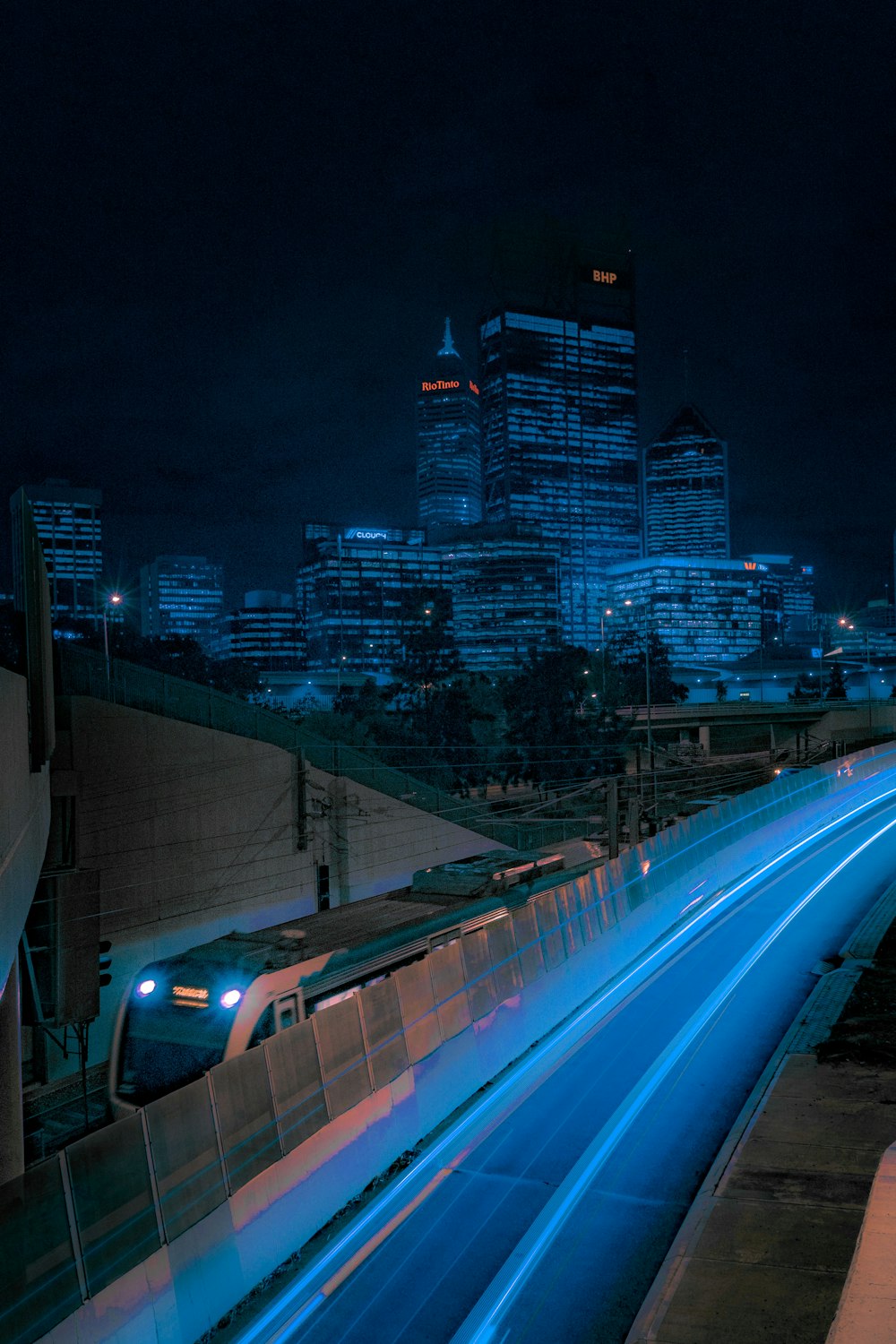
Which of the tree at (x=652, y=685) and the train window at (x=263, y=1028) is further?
the tree at (x=652, y=685)

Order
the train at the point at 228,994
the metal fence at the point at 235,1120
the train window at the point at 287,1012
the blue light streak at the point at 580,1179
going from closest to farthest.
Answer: the metal fence at the point at 235,1120
the blue light streak at the point at 580,1179
the train at the point at 228,994
the train window at the point at 287,1012

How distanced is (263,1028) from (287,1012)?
45 centimetres

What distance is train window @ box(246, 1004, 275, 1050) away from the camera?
1348 cm

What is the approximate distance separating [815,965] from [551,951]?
7382 millimetres

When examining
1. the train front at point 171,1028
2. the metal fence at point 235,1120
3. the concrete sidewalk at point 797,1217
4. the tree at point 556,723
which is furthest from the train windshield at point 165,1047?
the tree at point 556,723

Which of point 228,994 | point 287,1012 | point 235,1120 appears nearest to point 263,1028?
point 287,1012

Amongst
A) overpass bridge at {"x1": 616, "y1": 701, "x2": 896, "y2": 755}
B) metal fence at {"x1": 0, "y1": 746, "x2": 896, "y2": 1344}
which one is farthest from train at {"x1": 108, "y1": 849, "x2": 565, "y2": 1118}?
overpass bridge at {"x1": 616, "y1": 701, "x2": 896, "y2": 755}

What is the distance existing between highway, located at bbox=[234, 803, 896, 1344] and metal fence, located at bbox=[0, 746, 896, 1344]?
44.3 inches

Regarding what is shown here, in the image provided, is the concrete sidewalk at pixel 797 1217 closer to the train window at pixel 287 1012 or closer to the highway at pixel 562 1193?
the highway at pixel 562 1193

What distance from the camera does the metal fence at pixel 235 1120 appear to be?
6656mm

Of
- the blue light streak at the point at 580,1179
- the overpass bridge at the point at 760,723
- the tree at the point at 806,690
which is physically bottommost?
the blue light streak at the point at 580,1179

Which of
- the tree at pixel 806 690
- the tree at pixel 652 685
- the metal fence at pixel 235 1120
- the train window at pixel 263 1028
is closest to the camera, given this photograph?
the metal fence at pixel 235 1120

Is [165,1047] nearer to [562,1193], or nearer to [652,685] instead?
[562,1193]

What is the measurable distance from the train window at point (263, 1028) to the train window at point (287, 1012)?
0.33 feet
